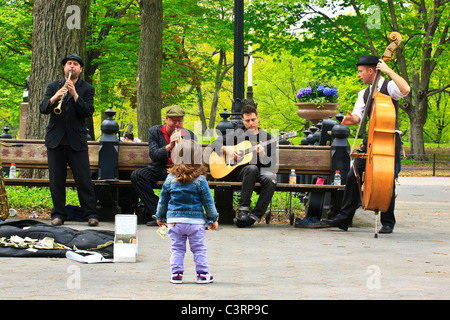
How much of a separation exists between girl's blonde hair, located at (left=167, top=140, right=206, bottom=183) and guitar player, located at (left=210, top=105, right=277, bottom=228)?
4073 millimetres

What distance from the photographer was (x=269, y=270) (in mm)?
6898

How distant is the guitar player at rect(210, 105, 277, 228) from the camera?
10.5 meters

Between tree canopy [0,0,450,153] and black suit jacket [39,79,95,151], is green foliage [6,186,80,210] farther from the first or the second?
tree canopy [0,0,450,153]

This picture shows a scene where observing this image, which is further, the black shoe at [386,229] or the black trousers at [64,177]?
the black trousers at [64,177]

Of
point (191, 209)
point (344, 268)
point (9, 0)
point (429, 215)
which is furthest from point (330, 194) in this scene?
point (9, 0)

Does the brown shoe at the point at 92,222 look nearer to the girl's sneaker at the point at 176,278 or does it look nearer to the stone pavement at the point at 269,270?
the stone pavement at the point at 269,270

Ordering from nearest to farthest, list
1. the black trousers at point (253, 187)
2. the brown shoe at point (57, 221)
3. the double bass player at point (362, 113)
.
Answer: the double bass player at point (362, 113), the brown shoe at point (57, 221), the black trousers at point (253, 187)

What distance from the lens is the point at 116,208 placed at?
1123cm

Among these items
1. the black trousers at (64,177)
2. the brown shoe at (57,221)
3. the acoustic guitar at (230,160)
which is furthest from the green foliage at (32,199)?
the acoustic guitar at (230,160)

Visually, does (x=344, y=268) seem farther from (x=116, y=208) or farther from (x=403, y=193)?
(x=403, y=193)

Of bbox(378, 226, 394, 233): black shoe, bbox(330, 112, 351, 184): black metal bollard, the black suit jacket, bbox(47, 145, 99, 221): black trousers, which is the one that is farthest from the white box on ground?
bbox(330, 112, 351, 184): black metal bollard

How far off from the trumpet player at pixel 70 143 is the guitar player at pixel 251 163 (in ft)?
6.01

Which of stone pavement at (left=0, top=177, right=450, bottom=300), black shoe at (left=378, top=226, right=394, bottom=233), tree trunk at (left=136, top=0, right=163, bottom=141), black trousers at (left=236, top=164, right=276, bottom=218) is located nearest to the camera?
stone pavement at (left=0, top=177, right=450, bottom=300)

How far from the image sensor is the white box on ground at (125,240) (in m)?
7.23
